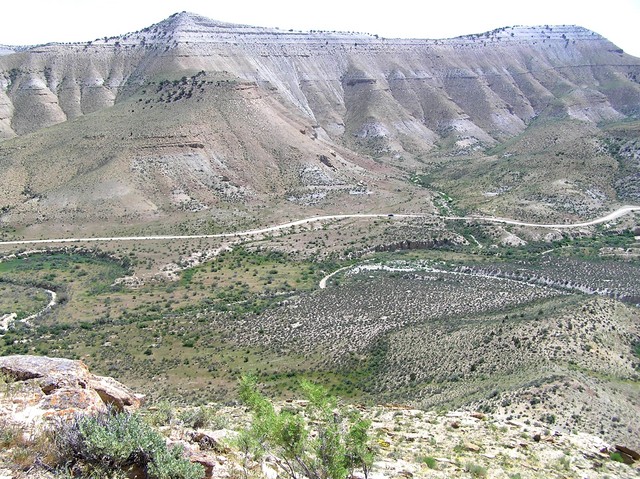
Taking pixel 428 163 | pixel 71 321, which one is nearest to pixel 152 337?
pixel 71 321

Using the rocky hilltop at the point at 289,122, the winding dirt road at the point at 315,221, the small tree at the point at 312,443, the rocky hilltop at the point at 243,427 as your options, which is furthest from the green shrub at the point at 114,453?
the rocky hilltop at the point at 289,122

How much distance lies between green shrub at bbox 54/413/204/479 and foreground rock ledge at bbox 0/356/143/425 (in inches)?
67.2

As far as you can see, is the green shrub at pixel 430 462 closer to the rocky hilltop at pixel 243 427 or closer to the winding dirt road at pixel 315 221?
the rocky hilltop at pixel 243 427

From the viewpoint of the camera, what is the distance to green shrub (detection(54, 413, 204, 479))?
12.8m

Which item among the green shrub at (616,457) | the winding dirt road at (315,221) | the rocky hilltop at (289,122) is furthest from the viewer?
the rocky hilltop at (289,122)

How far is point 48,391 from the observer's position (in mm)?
15930

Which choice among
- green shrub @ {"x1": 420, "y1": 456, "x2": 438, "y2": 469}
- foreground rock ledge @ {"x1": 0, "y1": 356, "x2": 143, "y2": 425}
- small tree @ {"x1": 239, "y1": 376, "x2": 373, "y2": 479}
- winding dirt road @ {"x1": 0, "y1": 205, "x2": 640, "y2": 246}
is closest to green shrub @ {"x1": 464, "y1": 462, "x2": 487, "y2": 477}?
green shrub @ {"x1": 420, "y1": 456, "x2": 438, "y2": 469}

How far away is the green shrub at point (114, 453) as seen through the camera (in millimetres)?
12797

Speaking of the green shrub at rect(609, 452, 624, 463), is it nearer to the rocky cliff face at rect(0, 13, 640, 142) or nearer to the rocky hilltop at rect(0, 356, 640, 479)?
the rocky hilltop at rect(0, 356, 640, 479)

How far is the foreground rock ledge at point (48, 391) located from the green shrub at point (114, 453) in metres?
1.71

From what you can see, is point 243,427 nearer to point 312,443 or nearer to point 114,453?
point 312,443

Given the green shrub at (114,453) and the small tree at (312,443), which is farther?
the small tree at (312,443)

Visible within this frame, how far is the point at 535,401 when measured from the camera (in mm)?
29234

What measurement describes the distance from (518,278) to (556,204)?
3347cm
